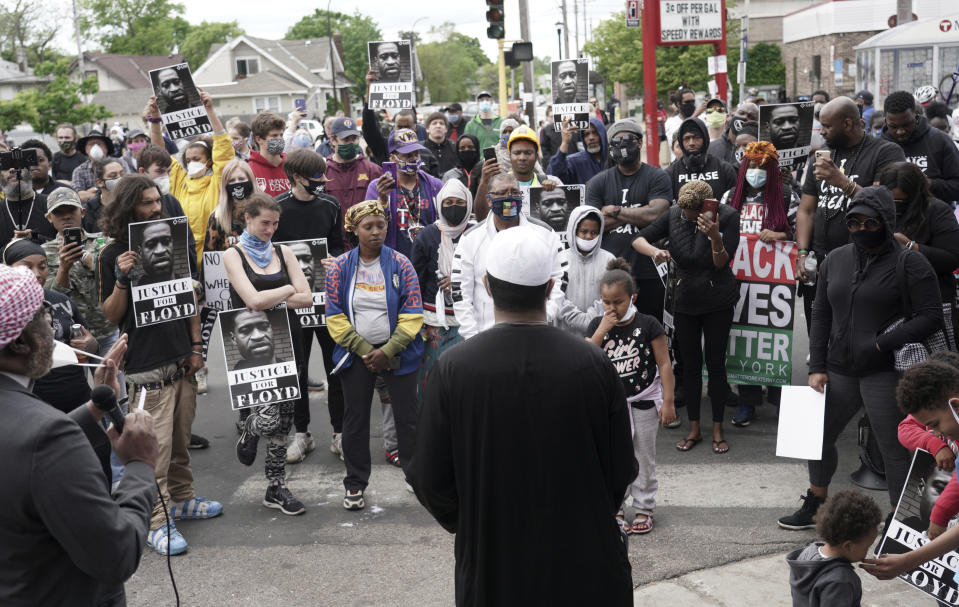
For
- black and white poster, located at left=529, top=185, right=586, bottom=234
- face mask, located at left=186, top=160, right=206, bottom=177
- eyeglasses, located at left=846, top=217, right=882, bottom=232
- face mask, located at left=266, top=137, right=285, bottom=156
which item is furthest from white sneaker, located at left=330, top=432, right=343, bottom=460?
eyeglasses, located at left=846, top=217, right=882, bottom=232

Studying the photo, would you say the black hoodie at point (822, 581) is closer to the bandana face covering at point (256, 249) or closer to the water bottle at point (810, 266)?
the water bottle at point (810, 266)

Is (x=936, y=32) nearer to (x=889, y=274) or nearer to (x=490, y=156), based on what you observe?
(x=490, y=156)

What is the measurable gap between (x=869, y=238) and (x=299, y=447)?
449 cm

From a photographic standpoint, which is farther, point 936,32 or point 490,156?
point 936,32

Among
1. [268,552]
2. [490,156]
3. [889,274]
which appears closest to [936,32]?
[490,156]

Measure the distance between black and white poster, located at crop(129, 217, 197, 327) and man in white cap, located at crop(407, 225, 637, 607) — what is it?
3310mm

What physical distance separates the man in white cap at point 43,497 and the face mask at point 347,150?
5.90 meters

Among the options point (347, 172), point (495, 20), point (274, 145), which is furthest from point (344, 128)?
point (495, 20)

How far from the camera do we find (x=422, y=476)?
3092mm

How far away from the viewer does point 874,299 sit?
5.06 metres

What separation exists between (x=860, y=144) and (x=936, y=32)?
23.1 meters

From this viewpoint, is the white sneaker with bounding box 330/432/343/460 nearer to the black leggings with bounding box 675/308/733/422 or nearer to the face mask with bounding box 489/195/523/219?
the face mask with bounding box 489/195/523/219

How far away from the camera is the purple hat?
7684mm

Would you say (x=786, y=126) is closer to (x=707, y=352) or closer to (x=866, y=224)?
(x=707, y=352)
